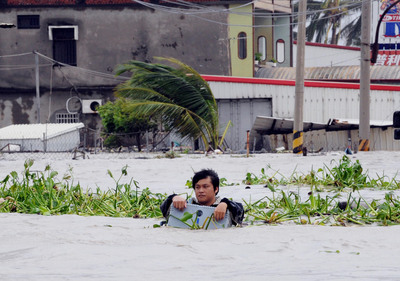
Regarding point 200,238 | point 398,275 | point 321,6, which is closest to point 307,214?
point 200,238

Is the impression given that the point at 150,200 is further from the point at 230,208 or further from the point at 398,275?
the point at 398,275

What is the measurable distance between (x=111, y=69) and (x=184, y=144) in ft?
24.6

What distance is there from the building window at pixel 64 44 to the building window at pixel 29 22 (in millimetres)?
916

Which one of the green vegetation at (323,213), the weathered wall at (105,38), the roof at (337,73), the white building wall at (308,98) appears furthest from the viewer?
the roof at (337,73)

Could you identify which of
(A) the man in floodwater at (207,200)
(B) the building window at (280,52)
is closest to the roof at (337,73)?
(B) the building window at (280,52)

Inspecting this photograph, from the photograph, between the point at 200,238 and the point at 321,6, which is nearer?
the point at 200,238

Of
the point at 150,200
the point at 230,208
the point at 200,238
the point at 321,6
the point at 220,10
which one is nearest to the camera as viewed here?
the point at 200,238

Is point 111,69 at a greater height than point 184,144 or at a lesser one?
greater

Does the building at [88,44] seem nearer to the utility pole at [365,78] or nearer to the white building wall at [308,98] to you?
the white building wall at [308,98]

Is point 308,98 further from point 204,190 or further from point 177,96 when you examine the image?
point 204,190

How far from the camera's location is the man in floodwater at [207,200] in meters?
7.30

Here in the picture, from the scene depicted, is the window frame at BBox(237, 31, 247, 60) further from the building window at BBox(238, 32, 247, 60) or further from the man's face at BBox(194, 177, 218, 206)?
the man's face at BBox(194, 177, 218, 206)

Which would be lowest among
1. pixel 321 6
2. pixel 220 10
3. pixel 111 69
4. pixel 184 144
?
Result: pixel 184 144

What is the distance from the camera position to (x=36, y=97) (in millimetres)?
37469
